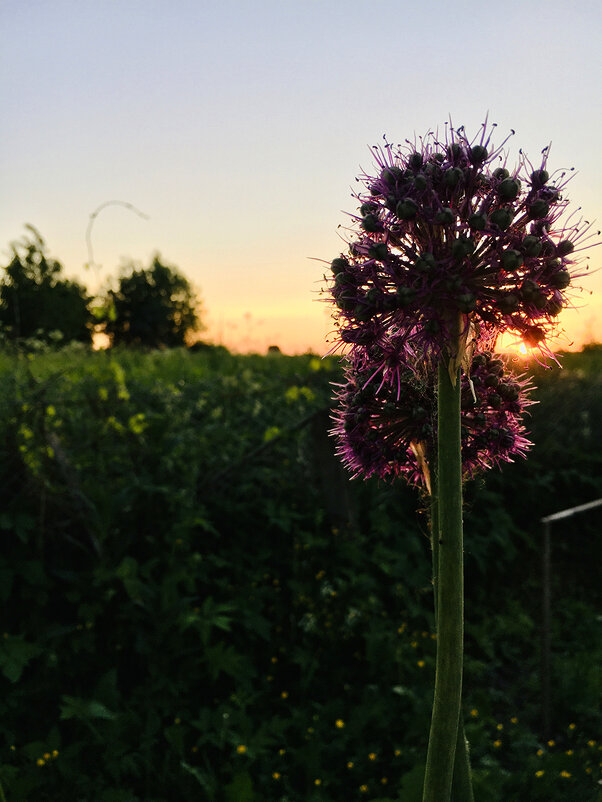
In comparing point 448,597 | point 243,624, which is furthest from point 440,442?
point 243,624

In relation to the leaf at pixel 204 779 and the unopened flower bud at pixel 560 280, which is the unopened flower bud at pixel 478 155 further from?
the leaf at pixel 204 779

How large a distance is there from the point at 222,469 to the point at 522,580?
339cm

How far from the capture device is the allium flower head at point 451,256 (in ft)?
5.23

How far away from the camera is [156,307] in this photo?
212 feet

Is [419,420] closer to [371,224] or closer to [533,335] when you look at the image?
[533,335]

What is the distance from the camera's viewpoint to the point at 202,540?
199 inches

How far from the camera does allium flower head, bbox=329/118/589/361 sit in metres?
1.59

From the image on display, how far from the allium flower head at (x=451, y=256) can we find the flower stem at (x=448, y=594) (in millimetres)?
152

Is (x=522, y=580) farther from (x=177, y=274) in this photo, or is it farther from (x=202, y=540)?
(x=177, y=274)

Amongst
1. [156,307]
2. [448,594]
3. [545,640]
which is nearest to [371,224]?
[448,594]

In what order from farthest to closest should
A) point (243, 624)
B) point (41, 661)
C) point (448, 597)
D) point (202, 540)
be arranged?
point (202, 540) → point (243, 624) → point (41, 661) → point (448, 597)

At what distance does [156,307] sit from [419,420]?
64.6 meters

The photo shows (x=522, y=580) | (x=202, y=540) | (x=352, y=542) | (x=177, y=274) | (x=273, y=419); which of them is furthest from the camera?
(x=177, y=274)

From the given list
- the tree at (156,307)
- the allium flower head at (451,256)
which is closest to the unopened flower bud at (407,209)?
the allium flower head at (451,256)
